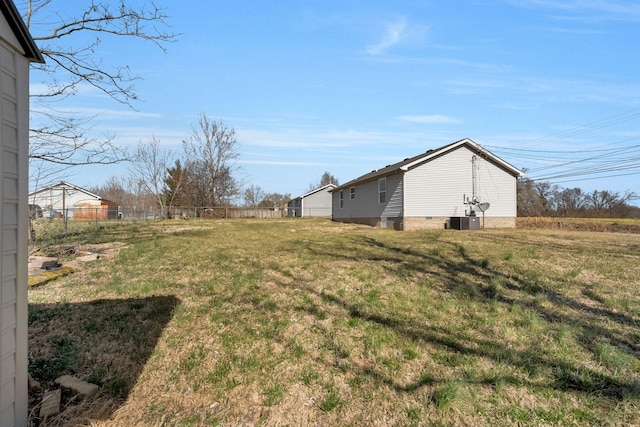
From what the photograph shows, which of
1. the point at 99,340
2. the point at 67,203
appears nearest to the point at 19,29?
the point at 99,340

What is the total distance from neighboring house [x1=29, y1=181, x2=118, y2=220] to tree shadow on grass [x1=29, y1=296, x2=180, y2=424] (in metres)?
5.39

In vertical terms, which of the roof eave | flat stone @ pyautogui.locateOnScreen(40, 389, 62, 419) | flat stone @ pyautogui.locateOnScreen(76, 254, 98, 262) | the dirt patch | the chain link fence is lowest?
flat stone @ pyautogui.locateOnScreen(40, 389, 62, 419)

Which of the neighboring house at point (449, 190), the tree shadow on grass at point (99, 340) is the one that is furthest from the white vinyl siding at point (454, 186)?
the tree shadow on grass at point (99, 340)

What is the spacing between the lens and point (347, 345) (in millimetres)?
3688

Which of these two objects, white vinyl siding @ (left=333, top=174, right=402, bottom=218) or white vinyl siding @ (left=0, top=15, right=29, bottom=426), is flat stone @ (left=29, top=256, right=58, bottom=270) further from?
white vinyl siding @ (left=333, top=174, right=402, bottom=218)

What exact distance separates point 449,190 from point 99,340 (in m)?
16.2

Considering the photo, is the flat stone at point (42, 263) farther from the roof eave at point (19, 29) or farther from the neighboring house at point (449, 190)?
the neighboring house at point (449, 190)

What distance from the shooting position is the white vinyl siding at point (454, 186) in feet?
54.5

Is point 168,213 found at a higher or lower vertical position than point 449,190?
lower

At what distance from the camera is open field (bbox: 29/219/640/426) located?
2.76 meters

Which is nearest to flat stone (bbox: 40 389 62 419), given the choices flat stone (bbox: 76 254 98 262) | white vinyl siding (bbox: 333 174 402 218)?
flat stone (bbox: 76 254 98 262)

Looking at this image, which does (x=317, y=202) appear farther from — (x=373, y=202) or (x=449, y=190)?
(x=449, y=190)

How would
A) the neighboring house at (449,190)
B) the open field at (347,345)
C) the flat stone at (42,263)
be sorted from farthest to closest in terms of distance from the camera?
the neighboring house at (449,190) → the flat stone at (42,263) → the open field at (347,345)

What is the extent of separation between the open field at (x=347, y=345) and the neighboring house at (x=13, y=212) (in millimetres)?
530
